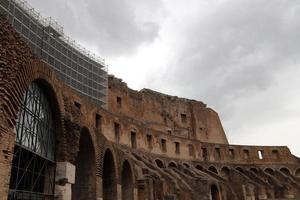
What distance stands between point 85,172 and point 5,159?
6145 millimetres

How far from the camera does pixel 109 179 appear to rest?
1436 centimetres

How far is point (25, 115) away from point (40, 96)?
3.50 ft

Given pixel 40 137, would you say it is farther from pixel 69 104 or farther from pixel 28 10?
pixel 28 10

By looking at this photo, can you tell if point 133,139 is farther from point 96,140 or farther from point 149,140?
point 96,140

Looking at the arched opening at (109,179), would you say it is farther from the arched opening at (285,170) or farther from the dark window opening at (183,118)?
the dark window opening at (183,118)

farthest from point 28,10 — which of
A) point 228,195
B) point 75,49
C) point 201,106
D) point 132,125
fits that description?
point 201,106

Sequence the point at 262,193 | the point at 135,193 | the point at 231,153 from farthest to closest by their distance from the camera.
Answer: the point at 231,153 → the point at 262,193 → the point at 135,193

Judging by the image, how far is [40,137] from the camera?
29.4 ft

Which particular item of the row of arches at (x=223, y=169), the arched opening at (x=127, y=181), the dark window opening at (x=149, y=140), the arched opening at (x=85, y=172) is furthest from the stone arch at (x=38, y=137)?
the row of arches at (x=223, y=169)

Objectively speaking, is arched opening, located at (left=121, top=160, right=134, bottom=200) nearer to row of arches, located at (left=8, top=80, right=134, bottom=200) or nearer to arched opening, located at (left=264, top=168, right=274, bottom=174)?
row of arches, located at (left=8, top=80, right=134, bottom=200)

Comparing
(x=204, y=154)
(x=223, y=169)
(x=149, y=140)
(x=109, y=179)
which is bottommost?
(x=109, y=179)

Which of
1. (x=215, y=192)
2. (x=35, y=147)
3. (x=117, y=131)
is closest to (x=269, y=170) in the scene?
(x=215, y=192)

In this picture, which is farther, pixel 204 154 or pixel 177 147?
pixel 204 154

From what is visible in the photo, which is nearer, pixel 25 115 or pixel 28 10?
pixel 25 115
